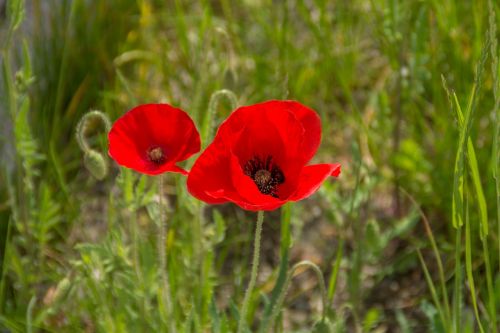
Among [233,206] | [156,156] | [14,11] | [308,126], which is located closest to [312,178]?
[308,126]

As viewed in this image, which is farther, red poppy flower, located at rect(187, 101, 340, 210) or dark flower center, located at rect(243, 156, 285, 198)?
dark flower center, located at rect(243, 156, 285, 198)

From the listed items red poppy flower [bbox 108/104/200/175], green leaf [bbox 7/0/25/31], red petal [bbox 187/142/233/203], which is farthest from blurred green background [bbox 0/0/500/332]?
red petal [bbox 187/142/233/203]

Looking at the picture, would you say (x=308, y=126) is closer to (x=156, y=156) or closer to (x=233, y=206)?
(x=156, y=156)

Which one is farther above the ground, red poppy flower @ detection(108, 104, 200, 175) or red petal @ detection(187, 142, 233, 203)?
red poppy flower @ detection(108, 104, 200, 175)

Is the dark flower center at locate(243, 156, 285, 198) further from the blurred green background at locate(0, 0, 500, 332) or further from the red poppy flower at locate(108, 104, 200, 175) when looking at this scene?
the blurred green background at locate(0, 0, 500, 332)

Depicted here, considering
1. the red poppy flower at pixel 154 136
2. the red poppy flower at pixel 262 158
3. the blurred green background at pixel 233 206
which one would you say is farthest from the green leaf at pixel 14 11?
the red poppy flower at pixel 262 158

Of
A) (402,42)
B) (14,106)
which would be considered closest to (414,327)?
(402,42)

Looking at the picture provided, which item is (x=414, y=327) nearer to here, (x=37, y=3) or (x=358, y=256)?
(x=358, y=256)
